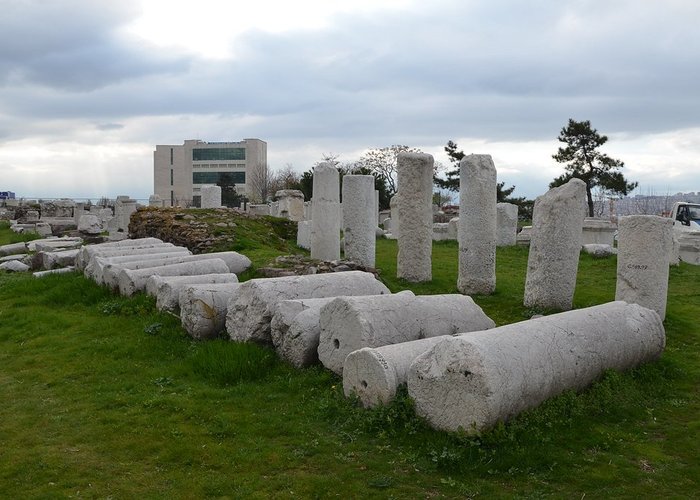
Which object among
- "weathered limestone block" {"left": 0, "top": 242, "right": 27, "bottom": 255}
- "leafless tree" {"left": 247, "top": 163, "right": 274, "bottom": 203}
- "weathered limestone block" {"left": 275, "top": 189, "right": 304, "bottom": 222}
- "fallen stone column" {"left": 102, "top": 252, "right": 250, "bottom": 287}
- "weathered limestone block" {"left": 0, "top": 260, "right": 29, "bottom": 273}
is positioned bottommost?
"weathered limestone block" {"left": 0, "top": 260, "right": 29, "bottom": 273}

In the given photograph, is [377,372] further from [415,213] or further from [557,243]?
[415,213]

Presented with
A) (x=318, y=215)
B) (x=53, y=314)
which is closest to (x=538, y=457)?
(x=53, y=314)

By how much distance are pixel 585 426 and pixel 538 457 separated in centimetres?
98

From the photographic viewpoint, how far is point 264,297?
8.30 meters

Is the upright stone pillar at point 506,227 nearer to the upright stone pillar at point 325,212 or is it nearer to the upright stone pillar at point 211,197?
the upright stone pillar at point 325,212

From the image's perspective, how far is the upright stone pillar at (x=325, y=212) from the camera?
1595cm

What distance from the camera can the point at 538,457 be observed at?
5.37 meters

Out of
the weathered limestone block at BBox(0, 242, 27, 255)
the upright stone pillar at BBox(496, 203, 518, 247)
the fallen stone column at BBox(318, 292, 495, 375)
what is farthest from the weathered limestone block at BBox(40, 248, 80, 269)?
the upright stone pillar at BBox(496, 203, 518, 247)

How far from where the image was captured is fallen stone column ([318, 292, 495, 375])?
23.4ft

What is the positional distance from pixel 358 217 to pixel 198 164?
7354 centimetres

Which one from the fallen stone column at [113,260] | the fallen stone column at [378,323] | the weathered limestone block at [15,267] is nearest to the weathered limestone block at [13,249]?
the weathered limestone block at [15,267]

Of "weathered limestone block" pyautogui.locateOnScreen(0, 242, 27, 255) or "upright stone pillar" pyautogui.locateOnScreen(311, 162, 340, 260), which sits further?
"weathered limestone block" pyautogui.locateOnScreen(0, 242, 27, 255)

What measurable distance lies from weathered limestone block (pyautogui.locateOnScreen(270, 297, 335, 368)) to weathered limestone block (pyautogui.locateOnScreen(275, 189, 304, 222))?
73.0 feet

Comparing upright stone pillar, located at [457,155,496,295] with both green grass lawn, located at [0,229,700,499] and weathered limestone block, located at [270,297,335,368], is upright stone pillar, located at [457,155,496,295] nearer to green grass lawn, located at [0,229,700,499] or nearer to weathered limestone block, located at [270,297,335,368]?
green grass lawn, located at [0,229,700,499]
